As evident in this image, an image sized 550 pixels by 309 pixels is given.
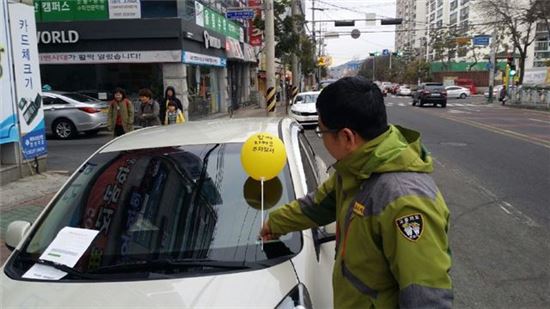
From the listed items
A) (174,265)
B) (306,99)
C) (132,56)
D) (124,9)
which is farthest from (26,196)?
(306,99)

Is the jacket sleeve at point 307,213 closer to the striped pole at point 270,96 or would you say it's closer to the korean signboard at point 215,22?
the striped pole at point 270,96

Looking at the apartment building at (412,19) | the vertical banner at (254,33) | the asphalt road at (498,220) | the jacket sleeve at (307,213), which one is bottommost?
the asphalt road at (498,220)

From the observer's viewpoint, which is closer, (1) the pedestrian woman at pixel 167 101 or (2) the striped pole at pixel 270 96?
(1) the pedestrian woman at pixel 167 101

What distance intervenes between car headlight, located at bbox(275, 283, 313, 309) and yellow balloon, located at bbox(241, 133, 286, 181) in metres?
0.63

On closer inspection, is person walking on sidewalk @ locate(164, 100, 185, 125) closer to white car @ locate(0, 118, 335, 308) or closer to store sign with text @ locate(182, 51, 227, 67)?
white car @ locate(0, 118, 335, 308)

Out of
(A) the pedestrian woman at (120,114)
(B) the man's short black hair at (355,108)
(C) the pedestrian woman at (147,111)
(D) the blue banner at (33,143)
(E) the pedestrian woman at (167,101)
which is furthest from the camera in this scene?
(E) the pedestrian woman at (167,101)

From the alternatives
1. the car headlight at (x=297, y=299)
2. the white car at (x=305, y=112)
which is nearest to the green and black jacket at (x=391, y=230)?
the car headlight at (x=297, y=299)

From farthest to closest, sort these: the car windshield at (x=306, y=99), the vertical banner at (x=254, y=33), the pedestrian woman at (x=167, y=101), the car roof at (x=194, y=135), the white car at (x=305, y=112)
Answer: the vertical banner at (x=254, y=33)
the car windshield at (x=306, y=99)
the white car at (x=305, y=112)
the pedestrian woman at (x=167, y=101)
the car roof at (x=194, y=135)

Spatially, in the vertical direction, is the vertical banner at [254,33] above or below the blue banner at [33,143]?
above

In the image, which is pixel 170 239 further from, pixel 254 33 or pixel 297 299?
pixel 254 33

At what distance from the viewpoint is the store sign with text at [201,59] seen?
19828mm

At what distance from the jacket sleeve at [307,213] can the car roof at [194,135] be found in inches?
33.9

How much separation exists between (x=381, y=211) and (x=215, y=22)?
24.9m

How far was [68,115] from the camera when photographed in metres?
15.9
